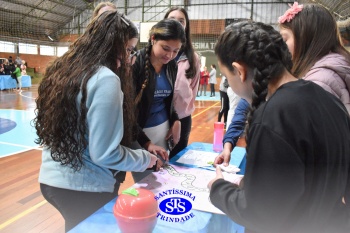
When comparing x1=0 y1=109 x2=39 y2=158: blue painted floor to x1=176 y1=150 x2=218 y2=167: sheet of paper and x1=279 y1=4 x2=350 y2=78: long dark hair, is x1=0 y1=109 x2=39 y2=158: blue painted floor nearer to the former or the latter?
x1=176 y1=150 x2=218 y2=167: sheet of paper

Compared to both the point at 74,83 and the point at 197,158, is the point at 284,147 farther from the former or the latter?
the point at 197,158

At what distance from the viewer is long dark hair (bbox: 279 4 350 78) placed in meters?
1.02

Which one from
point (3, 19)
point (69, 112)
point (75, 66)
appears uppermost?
point (3, 19)

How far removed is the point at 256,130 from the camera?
57 cm

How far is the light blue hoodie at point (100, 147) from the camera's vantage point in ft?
2.89

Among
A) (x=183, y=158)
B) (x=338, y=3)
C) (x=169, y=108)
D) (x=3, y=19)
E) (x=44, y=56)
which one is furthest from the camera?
(x=44, y=56)

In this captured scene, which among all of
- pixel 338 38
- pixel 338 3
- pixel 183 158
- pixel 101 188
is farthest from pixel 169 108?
pixel 338 3

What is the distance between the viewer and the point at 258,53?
0.63 meters

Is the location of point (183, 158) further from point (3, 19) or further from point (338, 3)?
point (3, 19)

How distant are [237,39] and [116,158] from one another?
53cm

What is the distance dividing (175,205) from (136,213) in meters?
0.30

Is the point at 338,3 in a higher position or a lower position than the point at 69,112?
higher

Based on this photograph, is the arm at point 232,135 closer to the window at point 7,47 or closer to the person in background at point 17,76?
the person in background at point 17,76

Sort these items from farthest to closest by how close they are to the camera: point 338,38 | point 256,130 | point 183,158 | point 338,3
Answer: point 338,3
point 183,158
point 338,38
point 256,130
